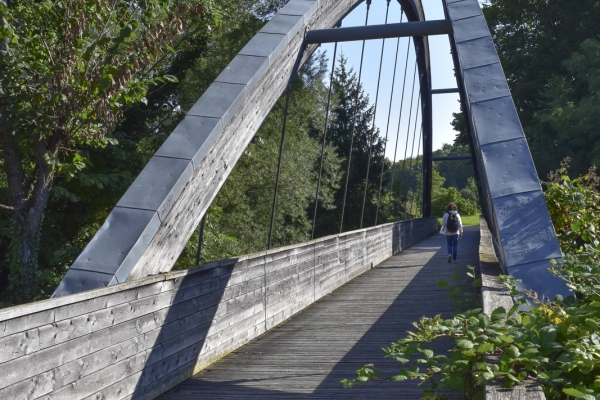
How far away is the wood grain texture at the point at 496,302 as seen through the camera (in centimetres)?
237

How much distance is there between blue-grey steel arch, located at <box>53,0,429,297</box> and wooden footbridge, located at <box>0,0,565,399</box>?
12mm

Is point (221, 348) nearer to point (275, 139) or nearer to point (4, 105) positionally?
point (4, 105)

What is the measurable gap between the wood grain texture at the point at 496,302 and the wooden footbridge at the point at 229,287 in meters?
0.17

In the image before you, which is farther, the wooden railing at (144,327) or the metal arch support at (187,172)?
the metal arch support at (187,172)

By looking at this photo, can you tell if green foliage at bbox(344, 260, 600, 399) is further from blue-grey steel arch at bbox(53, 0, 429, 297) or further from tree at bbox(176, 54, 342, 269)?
tree at bbox(176, 54, 342, 269)

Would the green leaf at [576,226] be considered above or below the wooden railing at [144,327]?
above

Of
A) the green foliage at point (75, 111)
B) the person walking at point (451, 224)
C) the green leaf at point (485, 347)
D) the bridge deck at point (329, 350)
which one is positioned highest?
the green foliage at point (75, 111)

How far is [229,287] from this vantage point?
5785mm

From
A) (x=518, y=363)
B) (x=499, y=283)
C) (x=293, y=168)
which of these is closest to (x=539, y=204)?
(x=499, y=283)

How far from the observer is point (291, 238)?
89.6ft

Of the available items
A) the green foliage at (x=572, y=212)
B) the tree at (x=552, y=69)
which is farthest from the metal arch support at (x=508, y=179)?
the tree at (x=552, y=69)

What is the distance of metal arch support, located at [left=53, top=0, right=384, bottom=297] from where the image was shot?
181 inches

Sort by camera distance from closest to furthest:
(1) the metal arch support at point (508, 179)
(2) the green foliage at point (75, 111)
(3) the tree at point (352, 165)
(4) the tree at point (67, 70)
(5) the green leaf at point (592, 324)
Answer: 1. (5) the green leaf at point (592, 324)
2. (1) the metal arch support at point (508, 179)
3. (4) the tree at point (67, 70)
4. (2) the green foliage at point (75, 111)
5. (3) the tree at point (352, 165)

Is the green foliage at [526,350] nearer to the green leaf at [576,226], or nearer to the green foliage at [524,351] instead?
the green foliage at [524,351]
